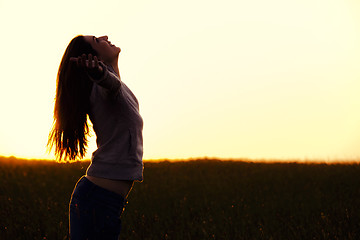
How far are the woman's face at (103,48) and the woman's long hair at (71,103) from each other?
4 centimetres

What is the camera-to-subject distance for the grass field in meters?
6.85

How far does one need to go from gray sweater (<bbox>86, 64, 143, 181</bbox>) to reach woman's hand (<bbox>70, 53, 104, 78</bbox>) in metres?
0.25

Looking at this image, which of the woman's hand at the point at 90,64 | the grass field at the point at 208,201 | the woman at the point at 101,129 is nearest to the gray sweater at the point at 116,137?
the woman at the point at 101,129

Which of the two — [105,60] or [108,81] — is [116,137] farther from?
[105,60]

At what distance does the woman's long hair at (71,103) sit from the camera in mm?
2764

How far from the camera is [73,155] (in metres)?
3.26

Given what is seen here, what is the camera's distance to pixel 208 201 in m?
8.63

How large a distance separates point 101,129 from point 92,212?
60 centimetres

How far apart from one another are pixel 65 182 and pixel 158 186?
2.56 metres

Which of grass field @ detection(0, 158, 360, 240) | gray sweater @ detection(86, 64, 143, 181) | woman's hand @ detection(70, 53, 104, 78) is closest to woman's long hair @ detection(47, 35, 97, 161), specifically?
gray sweater @ detection(86, 64, 143, 181)

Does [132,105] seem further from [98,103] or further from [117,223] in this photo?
[117,223]

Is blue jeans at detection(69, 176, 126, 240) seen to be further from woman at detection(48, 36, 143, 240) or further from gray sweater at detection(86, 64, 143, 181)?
gray sweater at detection(86, 64, 143, 181)

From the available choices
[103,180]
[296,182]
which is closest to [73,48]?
[103,180]

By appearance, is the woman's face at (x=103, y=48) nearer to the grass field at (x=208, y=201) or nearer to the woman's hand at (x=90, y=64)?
the woman's hand at (x=90, y=64)
